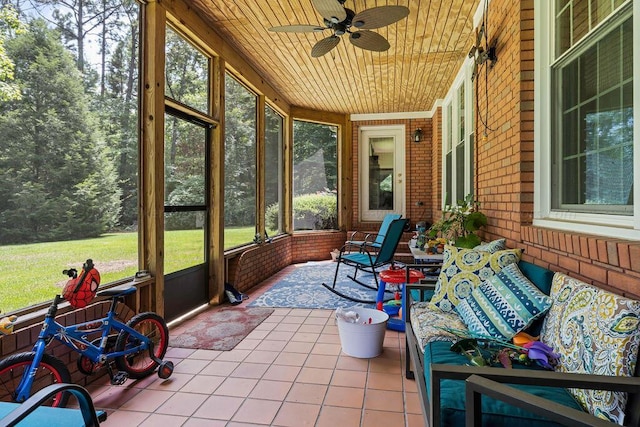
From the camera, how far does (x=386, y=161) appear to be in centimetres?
709

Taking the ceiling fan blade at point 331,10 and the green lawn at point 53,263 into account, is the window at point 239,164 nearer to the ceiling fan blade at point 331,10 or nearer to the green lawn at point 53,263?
the green lawn at point 53,263

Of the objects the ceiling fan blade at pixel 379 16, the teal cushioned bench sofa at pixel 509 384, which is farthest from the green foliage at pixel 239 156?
the teal cushioned bench sofa at pixel 509 384

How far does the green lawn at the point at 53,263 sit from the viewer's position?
1.79 metres

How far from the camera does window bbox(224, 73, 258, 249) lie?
4078mm

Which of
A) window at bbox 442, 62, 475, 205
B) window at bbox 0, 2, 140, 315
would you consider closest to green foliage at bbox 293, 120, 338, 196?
window at bbox 442, 62, 475, 205

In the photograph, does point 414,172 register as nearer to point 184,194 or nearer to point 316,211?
point 316,211

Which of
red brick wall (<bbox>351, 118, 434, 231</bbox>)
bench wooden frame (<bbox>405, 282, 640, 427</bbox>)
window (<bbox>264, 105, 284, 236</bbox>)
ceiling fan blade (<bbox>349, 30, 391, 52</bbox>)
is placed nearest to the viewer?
bench wooden frame (<bbox>405, 282, 640, 427</bbox>)

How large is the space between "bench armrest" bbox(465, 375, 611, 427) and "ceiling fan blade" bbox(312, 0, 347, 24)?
7.88 feet

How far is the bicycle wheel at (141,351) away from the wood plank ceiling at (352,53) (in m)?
2.57

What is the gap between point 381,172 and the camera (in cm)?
709

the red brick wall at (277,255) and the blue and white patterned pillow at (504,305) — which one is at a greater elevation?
the blue and white patterned pillow at (504,305)

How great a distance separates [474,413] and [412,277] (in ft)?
6.88

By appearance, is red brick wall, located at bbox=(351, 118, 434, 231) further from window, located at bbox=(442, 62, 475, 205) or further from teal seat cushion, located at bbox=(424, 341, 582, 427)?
teal seat cushion, located at bbox=(424, 341, 582, 427)

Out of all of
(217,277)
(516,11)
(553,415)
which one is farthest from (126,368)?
(516,11)
